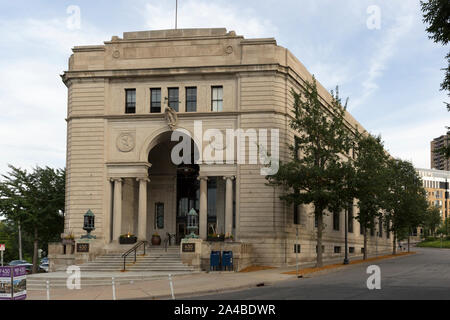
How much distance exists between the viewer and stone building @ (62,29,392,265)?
38.7 metres

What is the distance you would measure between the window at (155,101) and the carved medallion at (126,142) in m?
2.40

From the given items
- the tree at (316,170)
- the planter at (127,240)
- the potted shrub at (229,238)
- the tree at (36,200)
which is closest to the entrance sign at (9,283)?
the potted shrub at (229,238)

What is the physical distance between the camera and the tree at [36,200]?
169 feet

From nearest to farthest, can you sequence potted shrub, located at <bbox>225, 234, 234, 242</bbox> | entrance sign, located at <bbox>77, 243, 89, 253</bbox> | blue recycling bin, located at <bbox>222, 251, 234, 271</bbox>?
1. blue recycling bin, located at <bbox>222, 251, 234, 271</bbox>
2. entrance sign, located at <bbox>77, 243, 89, 253</bbox>
3. potted shrub, located at <bbox>225, 234, 234, 242</bbox>

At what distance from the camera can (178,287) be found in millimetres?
25734

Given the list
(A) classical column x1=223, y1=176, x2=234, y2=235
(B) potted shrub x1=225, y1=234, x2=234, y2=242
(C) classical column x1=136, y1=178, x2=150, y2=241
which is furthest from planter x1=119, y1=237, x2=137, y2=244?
(B) potted shrub x1=225, y1=234, x2=234, y2=242

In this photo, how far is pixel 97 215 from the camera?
3975 centimetres

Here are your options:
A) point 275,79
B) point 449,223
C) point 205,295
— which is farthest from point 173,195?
point 449,223

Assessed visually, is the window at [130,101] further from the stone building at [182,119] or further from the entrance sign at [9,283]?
the entrance sign at [9,283]

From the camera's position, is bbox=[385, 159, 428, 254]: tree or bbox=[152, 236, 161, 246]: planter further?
bbox=[385, 159, 428, 254]: tree

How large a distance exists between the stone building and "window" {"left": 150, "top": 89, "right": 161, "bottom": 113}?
0.26 ft

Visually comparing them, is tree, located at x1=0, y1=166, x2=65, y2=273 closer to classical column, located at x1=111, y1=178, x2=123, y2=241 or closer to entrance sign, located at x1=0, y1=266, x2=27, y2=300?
classical column, located at x1=111, y1=178, x2=123, y2=241

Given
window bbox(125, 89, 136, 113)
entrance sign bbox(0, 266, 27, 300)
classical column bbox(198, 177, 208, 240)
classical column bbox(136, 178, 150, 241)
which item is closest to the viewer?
entrance sign bbox(0, 266, 27, 300)

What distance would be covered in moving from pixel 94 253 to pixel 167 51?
14653 mm
